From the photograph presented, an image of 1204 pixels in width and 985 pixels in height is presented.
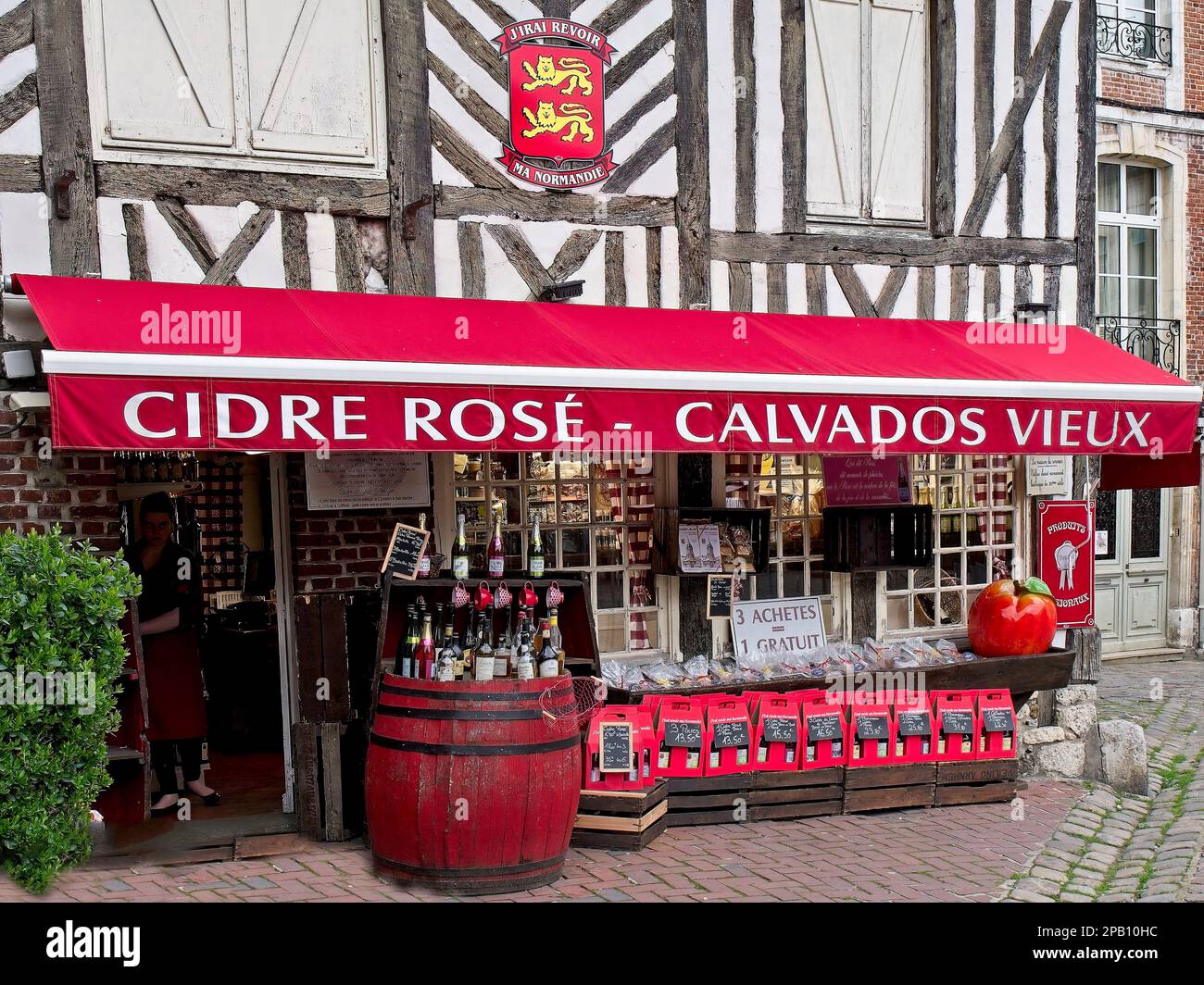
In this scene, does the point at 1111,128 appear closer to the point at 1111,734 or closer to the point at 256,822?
the point at 1111,734

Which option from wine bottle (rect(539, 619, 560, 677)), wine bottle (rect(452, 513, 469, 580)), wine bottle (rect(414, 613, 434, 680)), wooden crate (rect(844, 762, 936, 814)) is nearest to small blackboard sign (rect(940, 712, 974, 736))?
wooden crate (rect(844, 762, 936, 814))

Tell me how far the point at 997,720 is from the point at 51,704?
179 inches

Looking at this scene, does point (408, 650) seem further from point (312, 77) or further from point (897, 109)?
point (897, 109)

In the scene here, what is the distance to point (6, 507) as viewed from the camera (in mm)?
5207

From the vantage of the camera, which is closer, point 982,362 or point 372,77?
point 372,77

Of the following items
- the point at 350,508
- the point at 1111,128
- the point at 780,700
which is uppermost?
the point at 1111,128

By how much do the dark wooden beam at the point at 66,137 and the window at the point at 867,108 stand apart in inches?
151

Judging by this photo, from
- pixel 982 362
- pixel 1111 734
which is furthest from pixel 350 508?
pixel 1111 734

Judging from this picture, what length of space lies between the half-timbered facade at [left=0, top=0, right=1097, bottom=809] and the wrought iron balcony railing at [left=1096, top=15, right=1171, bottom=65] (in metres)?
5.19

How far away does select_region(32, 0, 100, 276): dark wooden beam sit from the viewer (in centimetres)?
525

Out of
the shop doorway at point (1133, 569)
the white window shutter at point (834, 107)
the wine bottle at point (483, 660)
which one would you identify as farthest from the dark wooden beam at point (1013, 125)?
the shop doorway at point (1133, 569)

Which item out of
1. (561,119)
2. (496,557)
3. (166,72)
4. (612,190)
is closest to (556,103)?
(561,119)

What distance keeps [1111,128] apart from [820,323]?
7244 mm

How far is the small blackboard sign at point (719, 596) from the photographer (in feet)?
21.7
